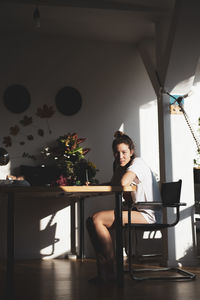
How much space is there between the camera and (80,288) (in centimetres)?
270

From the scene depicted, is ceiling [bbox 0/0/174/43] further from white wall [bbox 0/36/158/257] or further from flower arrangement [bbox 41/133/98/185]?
flower arrangement [bbox 41/133/98/185]

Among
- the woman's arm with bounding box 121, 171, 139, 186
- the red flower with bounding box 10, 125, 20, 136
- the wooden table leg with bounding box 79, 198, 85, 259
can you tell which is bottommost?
the wooden table leg with bounding box 79, 198, 85, 259

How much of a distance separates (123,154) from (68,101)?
196cm

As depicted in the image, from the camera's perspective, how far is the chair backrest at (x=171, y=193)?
3.08 metres

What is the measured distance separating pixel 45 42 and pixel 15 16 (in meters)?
0.66

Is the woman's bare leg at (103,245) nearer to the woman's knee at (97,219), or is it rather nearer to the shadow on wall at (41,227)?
the woman's knee at (97,219)

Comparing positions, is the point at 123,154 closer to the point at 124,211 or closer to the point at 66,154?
the point at 124,211

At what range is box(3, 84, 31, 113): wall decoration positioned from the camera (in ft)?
16.1

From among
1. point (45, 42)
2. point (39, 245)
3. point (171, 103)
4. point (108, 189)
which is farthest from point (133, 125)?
point (108, 189)

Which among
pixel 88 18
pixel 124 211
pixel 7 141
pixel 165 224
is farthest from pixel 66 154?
pixel 165 224

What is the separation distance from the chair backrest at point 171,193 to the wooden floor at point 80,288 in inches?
23.3

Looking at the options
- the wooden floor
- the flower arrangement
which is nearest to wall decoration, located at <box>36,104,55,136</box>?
the flower arrangement

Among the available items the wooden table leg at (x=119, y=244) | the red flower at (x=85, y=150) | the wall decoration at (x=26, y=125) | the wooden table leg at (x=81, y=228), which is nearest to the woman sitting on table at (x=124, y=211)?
the wooden table leg at (x=119, y=244)

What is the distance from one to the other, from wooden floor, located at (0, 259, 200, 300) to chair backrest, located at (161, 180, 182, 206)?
591 millimetres
